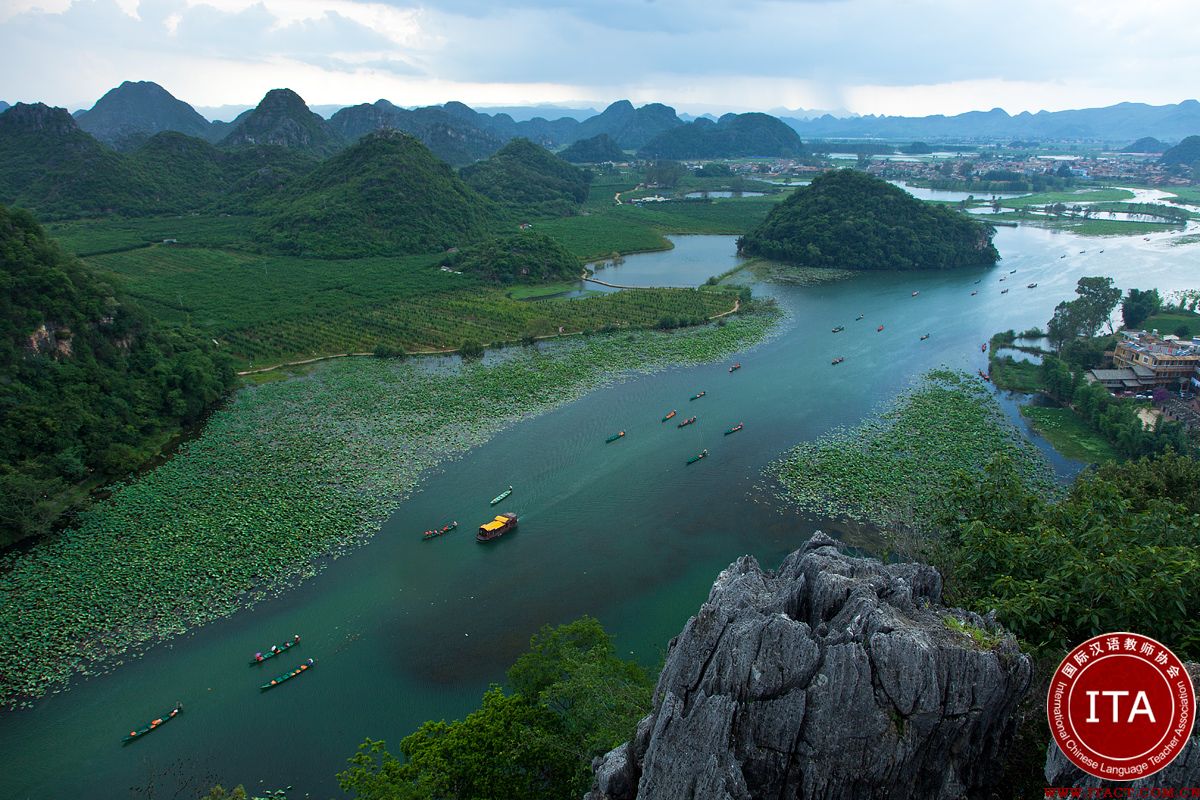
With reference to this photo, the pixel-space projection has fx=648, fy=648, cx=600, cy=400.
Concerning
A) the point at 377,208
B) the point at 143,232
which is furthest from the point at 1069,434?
the point at 143,232

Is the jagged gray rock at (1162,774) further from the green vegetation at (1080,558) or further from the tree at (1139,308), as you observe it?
the tree at (1139,308)

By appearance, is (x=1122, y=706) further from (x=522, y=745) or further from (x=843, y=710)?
(x=522, y=745)

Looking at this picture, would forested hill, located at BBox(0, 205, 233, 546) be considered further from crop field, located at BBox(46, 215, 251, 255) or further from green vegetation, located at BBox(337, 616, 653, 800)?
crop field, located at BBox(46, 215, 251, 255)

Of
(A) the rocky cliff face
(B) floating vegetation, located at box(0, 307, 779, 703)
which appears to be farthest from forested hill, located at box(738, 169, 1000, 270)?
(A) the rocky cliff face

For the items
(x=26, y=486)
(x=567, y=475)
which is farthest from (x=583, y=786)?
(x=26, y=486)

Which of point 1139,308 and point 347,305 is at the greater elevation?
point 347,305

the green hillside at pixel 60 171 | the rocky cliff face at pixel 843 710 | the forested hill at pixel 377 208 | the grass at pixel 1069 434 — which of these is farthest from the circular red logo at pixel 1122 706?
the green hillside at pixel 60 171

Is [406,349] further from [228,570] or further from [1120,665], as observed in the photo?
[1120,665]
